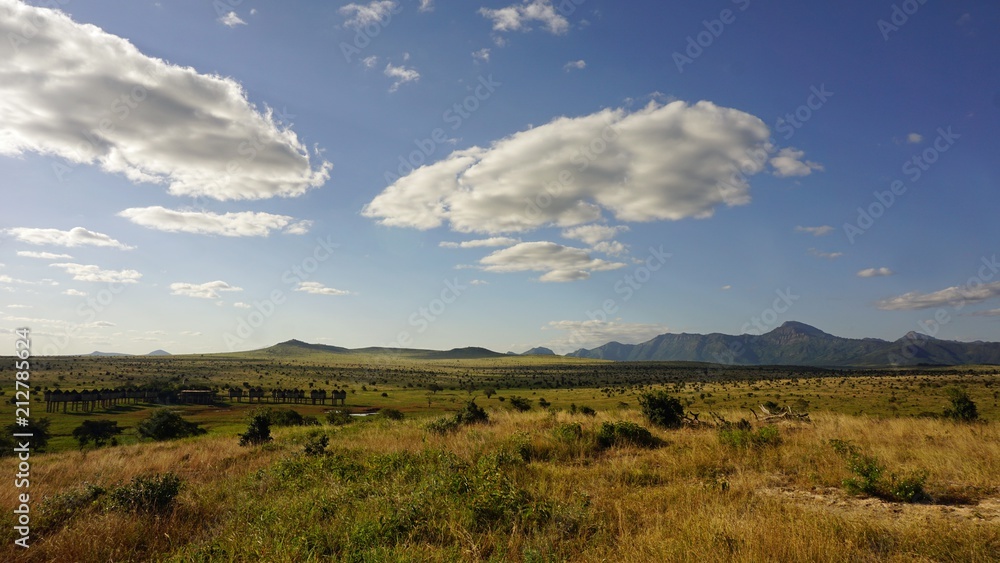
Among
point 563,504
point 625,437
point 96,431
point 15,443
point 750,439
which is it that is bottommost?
point 96,431

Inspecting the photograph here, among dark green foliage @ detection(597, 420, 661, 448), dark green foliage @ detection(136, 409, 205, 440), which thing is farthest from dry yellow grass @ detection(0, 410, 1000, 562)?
dark green foliage @ detection(136, 409, 205, 440)

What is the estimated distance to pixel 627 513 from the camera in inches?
311

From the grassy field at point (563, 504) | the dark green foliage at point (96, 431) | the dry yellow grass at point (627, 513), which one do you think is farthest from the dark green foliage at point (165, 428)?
the dry yellow grass at point (627, 513)

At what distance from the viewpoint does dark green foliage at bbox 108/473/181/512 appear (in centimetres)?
910

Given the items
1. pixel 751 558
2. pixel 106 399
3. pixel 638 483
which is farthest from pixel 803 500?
pixel 106 399

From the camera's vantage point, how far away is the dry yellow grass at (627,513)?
6.12 m

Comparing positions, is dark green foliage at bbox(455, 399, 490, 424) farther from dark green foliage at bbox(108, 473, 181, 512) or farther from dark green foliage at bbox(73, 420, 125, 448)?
dark green foliage at bbox(73, 420, 125, 448)

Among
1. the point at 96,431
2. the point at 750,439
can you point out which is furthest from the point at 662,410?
the point at 96,431

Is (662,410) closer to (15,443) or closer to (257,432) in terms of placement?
(257,432)

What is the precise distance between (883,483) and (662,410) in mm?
10703

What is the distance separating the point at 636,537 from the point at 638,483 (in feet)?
12.6

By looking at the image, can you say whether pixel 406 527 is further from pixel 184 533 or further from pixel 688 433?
pixel 688 433

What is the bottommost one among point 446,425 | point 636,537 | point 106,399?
point 106,399

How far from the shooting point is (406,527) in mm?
7363
